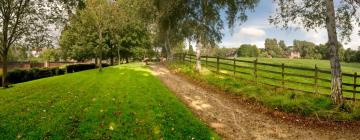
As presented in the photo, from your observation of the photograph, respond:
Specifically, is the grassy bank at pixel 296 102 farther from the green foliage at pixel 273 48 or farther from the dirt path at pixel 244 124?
the green foliage at pixel 273 48

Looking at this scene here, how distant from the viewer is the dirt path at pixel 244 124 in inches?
457

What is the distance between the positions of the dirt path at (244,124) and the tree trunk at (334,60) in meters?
2.70

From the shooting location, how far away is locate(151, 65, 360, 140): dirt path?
11.6m

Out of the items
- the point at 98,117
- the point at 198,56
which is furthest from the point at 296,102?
the point at 198,56

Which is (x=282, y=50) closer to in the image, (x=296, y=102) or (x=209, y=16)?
(x=209, y=16)

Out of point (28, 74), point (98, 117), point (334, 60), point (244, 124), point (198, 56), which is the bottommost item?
point (244, 124)

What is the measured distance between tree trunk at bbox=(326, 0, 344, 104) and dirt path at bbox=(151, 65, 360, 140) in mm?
2703

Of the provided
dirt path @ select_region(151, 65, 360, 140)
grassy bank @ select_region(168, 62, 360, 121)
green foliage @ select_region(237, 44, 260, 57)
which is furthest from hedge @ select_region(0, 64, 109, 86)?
green foliage @ select_region(237, 44, 260, 57)

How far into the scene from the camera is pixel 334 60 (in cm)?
1485

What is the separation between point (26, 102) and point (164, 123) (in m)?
7.60

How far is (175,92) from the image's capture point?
1938 cm

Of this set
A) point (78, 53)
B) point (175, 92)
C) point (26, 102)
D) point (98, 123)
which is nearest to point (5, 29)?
point (26, 102)

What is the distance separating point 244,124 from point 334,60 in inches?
224

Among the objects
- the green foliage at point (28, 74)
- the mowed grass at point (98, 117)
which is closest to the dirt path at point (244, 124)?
the mowed grass at point (98, 117)
